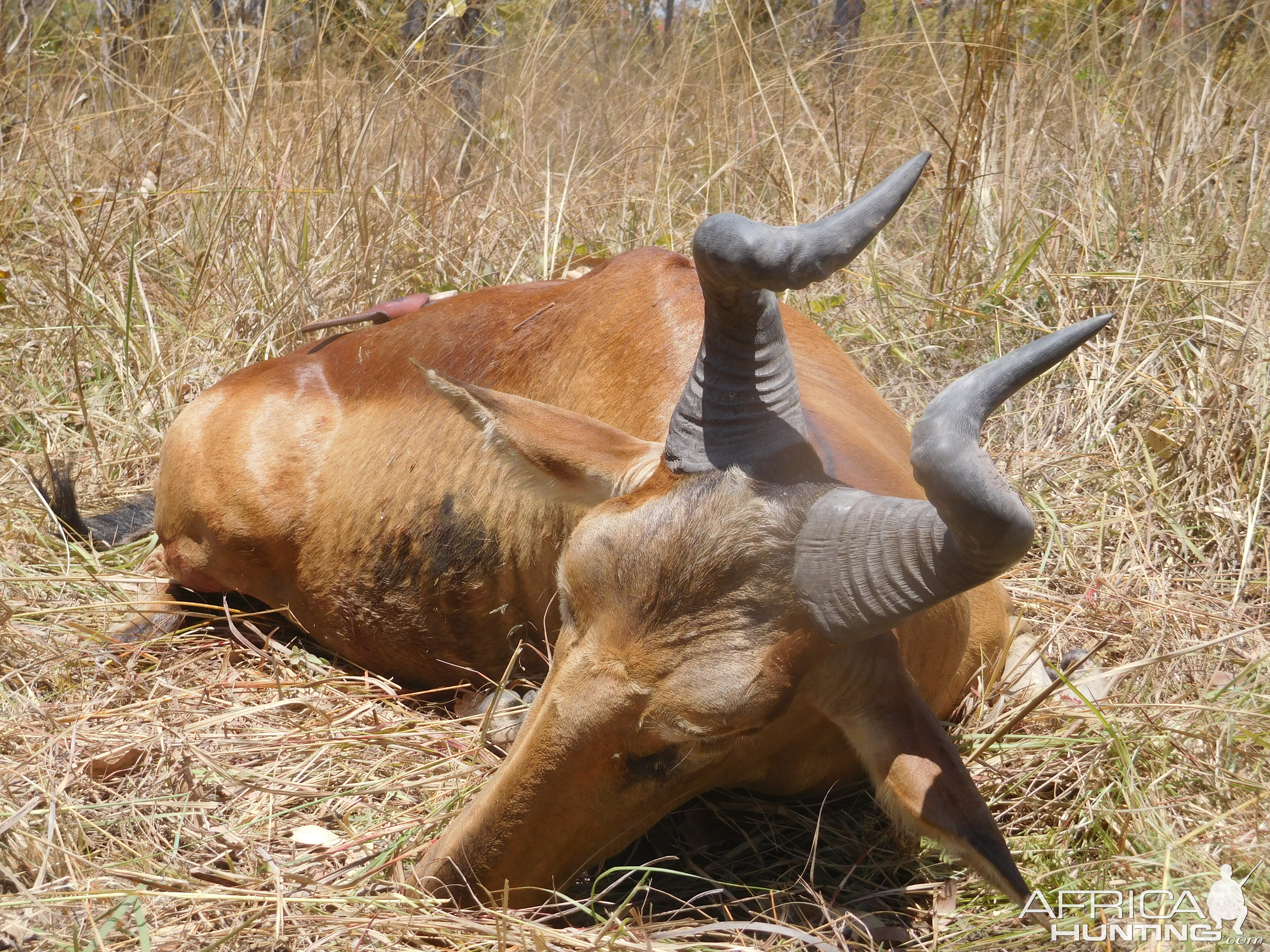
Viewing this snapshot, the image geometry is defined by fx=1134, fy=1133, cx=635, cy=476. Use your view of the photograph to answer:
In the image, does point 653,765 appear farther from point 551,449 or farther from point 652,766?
point 551,449

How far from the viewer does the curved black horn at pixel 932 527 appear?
173cm

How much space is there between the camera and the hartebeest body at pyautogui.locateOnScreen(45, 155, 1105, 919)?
197cm

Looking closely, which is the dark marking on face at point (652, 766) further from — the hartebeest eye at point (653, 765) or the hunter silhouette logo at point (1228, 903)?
the hunter silhouette logo at point (1228, 903)

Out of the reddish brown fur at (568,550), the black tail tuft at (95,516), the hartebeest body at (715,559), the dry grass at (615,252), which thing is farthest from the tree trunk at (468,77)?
the hartebeest body at (715,559)

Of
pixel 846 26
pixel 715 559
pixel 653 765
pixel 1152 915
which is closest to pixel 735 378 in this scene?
pixel 715 559

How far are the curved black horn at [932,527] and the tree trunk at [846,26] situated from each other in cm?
460

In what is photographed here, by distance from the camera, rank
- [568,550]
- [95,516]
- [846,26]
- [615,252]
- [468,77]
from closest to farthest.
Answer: [568,550]
[95,516]
[615,252]
[846,26]
[468,77]

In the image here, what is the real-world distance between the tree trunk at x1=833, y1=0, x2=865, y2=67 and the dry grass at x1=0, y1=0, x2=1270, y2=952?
14 centimetres

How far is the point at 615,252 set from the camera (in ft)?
19.9

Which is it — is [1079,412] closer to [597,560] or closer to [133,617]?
[597,560]

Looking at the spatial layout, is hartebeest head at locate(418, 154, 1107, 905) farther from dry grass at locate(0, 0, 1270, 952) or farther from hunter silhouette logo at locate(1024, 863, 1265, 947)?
hunter silhouette logo at locate(1024, 863, 1265, 947)

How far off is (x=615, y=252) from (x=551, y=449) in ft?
12.2

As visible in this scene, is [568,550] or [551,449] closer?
[568,550]

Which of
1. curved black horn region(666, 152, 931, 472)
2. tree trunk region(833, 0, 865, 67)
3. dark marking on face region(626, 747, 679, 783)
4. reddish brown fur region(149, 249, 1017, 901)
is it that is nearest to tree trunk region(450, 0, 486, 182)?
tree trunk region(833, 0, 865, 67)
